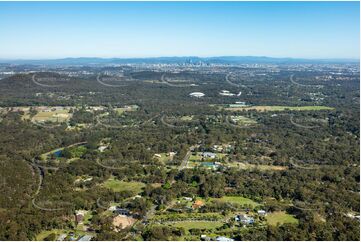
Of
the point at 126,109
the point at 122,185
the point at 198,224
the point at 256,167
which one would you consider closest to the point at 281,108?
the point at 126,109

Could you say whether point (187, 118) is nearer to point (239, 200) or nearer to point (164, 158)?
point (164, 158)

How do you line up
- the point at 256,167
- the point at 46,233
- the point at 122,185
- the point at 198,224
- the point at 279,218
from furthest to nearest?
the point at 256,167, the point at 122,185, the point at 279,218, the point at 198,224, the point at 46,233

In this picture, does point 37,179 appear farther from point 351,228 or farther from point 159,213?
point 351,228

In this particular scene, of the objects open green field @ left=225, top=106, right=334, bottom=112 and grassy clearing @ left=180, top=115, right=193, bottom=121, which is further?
open green field @ left=225, top=106, right=334, bottom=112

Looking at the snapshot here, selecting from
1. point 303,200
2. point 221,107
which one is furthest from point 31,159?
point 221,107

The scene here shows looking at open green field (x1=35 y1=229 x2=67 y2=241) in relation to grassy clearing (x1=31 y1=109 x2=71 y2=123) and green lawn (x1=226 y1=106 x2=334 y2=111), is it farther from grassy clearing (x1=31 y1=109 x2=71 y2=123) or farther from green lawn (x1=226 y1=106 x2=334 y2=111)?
green lawn (x1=226 y1=106 x2=334 y2=111)

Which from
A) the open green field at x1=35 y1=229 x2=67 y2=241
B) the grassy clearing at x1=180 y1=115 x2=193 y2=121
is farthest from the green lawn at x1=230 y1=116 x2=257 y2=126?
the open green field at x1=35 y1=229 x2=67 y2=241
